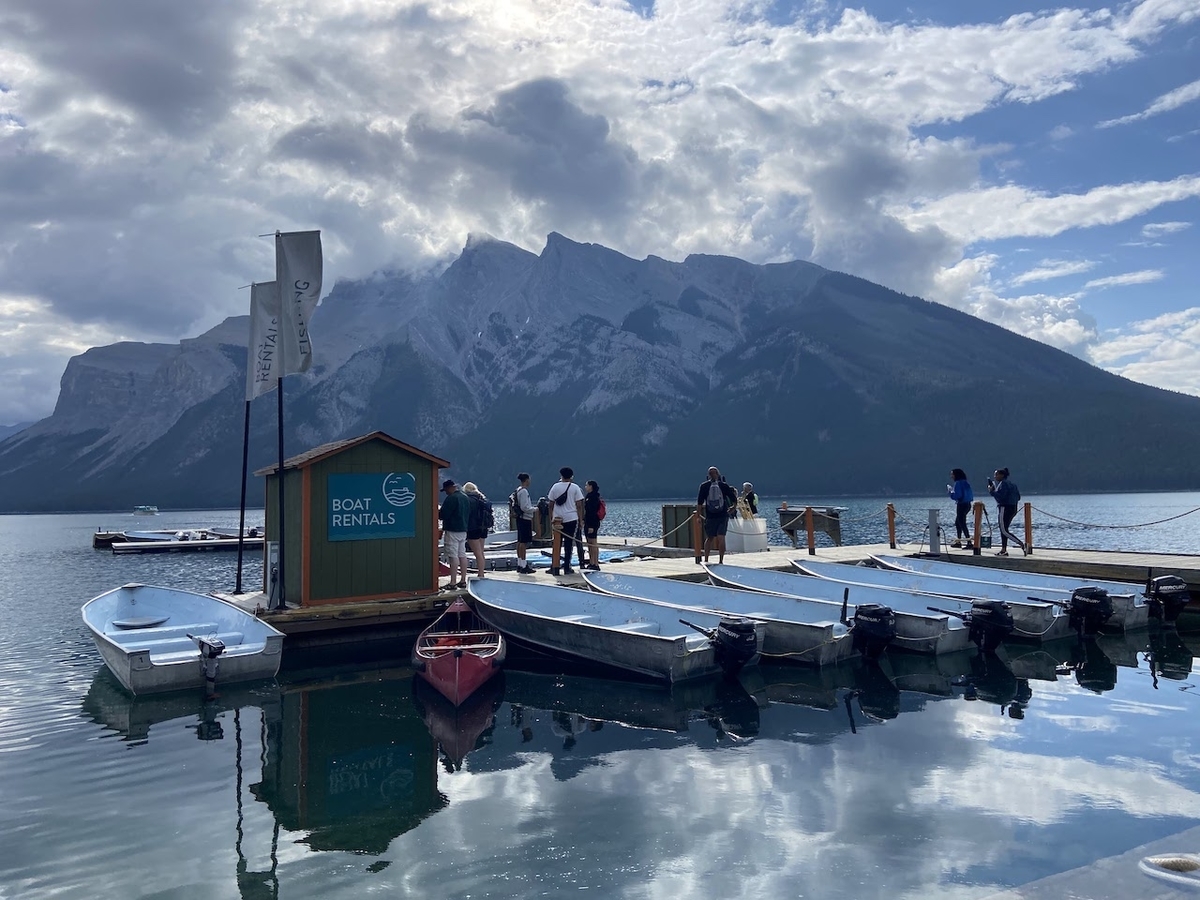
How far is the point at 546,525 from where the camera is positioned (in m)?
29.3

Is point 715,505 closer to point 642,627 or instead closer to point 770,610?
point 770,610

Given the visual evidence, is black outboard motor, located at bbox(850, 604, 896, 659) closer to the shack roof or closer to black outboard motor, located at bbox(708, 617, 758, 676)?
black outboard motor, located at bbox(708, 617, 758, 676)

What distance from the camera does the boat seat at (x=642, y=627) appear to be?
614 inches

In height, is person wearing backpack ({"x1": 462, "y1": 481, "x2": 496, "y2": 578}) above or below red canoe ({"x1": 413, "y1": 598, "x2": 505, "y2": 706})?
above

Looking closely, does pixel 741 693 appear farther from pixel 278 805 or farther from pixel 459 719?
pixel 278 805

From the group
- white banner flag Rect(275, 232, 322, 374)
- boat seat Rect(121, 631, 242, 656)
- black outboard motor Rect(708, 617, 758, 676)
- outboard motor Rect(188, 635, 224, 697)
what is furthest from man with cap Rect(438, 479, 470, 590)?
black outboard motor Rect(708, 617, 758, 676)

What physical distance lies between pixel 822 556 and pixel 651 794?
15824mm

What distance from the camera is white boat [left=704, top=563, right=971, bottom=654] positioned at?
1534cm

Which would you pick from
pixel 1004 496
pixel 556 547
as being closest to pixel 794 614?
pixel 556 547

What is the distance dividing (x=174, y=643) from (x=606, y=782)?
9.89m

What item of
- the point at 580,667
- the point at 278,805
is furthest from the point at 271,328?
the point at 278,805

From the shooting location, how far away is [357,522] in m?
17.2

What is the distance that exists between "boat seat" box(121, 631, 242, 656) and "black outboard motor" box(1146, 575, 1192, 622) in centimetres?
1925

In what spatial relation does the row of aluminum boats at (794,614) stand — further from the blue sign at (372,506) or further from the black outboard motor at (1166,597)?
the blue sign at (372,506)
